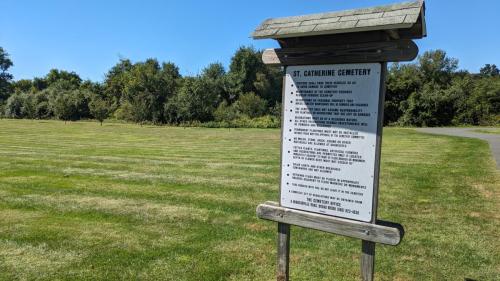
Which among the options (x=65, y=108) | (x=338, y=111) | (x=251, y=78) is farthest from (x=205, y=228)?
(x=251, y=78)

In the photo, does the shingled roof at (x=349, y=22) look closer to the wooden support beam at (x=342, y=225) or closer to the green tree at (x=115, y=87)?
the wooden support beam at (x=342, y=225)

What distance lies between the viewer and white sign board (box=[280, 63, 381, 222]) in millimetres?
3541

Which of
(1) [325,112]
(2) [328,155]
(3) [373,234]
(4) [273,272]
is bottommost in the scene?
(4) [273,272]

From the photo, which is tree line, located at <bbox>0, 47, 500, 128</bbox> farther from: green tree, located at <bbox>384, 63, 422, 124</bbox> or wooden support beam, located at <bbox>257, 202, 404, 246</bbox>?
wooden support beam, located at <bbox>257, 202, 404, 246</bbox>

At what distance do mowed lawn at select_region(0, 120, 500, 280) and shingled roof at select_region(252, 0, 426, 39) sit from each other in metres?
2.85

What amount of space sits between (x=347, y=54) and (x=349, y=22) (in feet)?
0.93

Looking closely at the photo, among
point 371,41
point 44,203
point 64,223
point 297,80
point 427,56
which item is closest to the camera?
point 371,41

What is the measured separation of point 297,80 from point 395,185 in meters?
7.31

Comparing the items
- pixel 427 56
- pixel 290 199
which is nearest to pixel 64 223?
pixel 290 199

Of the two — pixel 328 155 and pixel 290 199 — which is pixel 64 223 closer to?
pixel 290 199

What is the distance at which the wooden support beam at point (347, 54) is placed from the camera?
11.2ft

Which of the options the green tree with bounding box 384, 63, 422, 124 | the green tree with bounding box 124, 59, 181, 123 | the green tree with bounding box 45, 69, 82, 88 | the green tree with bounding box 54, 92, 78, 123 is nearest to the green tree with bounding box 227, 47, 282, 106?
the green tree with bounding box 124, 59, 181, 123

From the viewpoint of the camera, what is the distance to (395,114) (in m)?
56.6

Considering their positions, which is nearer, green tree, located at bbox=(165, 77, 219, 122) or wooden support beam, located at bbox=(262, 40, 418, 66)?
wooden support beam, located at bbox=(262, 40, 418, 66)
